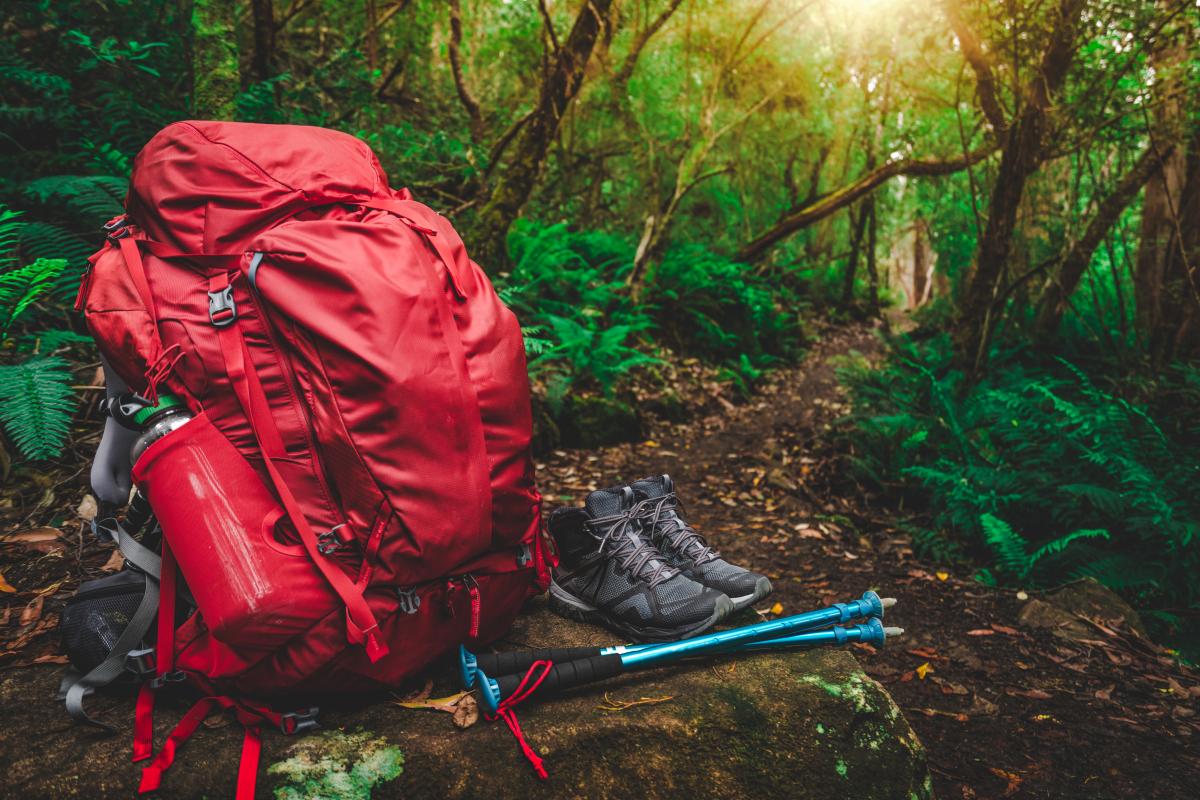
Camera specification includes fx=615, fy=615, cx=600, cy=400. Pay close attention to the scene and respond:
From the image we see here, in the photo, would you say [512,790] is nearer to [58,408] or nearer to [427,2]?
[58,408]

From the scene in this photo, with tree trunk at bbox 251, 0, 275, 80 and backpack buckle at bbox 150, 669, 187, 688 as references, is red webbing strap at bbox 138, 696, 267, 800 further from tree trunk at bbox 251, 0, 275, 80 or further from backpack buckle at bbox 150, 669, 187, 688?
tree trunk at bbox 251, 0, 275, 80

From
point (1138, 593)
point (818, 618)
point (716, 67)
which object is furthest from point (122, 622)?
point (716, 67)

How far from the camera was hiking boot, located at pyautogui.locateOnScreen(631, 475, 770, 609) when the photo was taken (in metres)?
1.93

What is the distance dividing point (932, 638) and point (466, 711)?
265 centimetres

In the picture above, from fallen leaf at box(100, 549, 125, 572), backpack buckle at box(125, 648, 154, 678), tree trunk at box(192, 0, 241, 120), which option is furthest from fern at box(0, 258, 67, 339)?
tree trunk at box(192, 0, 241, 120)

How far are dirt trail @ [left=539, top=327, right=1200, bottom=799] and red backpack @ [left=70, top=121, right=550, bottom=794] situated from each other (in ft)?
6.63

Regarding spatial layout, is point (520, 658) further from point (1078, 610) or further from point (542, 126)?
point (542, 126)

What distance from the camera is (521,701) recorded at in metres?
1.63

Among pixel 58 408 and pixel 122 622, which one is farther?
pixel 58 408

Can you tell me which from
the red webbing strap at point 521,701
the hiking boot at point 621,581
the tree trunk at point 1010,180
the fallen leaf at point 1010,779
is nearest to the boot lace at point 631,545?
the hiking boot at point 621,581

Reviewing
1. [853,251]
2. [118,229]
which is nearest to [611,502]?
[118,229]

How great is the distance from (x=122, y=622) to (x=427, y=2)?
28.7ft

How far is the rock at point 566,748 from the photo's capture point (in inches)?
54.8

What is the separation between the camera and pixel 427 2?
317 inches
